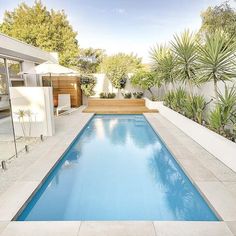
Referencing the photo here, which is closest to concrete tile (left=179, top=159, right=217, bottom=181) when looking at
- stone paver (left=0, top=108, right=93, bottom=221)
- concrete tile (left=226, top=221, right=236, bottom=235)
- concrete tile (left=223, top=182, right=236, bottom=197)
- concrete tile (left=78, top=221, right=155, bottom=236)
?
concrete tile (left=223, top=182, right=236, bottom=197)

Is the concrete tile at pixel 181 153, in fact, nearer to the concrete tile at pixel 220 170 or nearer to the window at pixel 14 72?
the concrete tile at pixel 220 170

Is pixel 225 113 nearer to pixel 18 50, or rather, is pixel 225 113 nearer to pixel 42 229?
pixel 42 229

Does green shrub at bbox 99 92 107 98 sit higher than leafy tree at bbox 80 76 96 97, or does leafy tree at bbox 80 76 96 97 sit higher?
leafy tree at bbox 80 76 96 97

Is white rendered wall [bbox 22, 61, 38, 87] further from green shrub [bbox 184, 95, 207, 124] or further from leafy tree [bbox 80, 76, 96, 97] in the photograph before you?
green shrub [bbox 184, 95, 207, 124]

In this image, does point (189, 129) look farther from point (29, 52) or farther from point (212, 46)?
point (29, 52)

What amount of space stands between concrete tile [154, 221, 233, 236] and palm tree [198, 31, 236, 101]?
4.10 metres

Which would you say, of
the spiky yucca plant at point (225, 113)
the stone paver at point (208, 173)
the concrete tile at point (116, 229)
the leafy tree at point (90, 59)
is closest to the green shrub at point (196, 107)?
the stone paver at point (208, 173)

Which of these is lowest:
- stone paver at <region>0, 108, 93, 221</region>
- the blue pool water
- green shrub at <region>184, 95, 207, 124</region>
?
the blue pool water

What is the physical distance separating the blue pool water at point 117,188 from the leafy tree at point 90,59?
2626 centimetres

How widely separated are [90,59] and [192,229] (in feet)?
108

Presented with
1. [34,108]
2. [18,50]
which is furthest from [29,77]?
[34,108]

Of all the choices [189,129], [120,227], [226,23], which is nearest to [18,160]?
[120,227]

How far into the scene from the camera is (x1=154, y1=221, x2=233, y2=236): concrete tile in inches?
98.7

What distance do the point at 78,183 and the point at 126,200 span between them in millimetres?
1174
